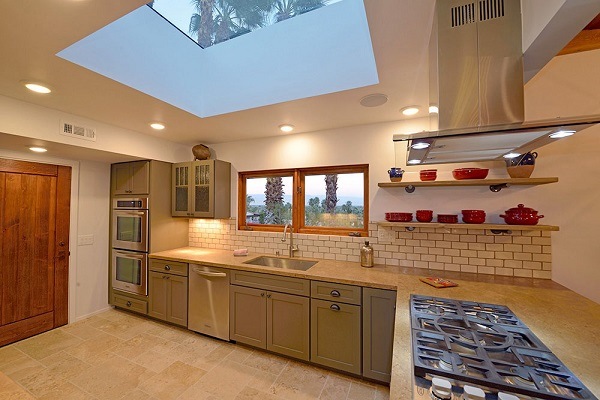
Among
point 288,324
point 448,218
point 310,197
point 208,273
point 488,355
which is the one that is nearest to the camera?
point 488,355

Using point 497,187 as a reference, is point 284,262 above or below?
below

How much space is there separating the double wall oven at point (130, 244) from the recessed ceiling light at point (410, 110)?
3207 mm

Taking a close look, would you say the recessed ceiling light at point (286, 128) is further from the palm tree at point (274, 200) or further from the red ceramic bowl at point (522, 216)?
the red ceramic bowl at point (522, 216)

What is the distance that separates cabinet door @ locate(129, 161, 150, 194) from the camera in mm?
3174

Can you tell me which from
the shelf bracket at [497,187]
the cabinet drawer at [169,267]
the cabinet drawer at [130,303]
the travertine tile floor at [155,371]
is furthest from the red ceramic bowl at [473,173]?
the cabinet drawer at [130,303]

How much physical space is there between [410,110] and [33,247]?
436 centimetres

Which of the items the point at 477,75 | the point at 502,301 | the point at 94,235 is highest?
the point at 477,75

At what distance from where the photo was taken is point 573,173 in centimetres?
190

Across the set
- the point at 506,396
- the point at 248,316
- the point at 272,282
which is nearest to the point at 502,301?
the point at 506,396

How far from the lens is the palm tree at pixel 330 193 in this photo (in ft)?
9.65

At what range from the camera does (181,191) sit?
134 inches

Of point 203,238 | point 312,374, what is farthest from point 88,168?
point 312,374

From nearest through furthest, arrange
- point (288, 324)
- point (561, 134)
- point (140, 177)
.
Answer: point (561, 134) < point (288, 324) < point (140, 177)

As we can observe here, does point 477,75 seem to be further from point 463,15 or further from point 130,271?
point 130,271
